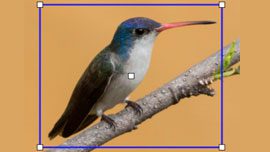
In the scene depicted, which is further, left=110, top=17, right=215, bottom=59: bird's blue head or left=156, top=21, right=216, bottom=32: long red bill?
left=110, top=17, right=215, bottom=59: bird's blue head

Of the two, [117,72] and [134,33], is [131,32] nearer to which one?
[134,33]

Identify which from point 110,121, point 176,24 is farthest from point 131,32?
point 110,121

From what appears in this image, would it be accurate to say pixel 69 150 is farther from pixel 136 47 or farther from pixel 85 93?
pixel 136 47

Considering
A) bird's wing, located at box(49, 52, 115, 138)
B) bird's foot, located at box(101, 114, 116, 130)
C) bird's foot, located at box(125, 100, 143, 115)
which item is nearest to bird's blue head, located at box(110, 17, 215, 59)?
bird's wing, located at box(49, 52, 115, 138)

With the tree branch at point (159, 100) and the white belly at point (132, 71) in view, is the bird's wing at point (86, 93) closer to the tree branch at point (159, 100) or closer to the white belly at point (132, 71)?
the white belly at point (132, 71)

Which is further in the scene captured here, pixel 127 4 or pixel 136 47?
pixel 136 47

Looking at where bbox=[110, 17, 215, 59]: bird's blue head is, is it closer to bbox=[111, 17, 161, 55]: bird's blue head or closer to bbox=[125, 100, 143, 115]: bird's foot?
bbox=[111, 17, 161, 55]: bird's blue head

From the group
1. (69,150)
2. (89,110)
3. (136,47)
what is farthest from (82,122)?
(136,47)

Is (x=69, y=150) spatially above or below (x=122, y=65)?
below
